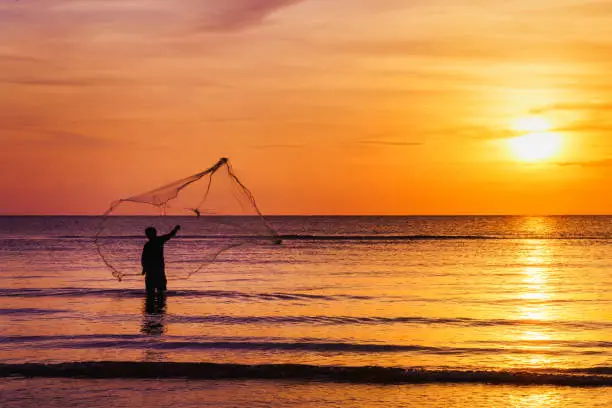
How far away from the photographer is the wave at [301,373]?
12.1 meters

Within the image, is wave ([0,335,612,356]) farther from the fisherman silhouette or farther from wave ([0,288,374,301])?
wave ([0,288,374,301])

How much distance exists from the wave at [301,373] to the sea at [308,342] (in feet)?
0.10

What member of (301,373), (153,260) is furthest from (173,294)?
(301,373)

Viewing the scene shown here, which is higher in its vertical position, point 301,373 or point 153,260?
point 153,260

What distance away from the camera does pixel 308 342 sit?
15570 millimetres

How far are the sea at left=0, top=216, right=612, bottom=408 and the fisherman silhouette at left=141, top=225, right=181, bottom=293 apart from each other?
748 mm

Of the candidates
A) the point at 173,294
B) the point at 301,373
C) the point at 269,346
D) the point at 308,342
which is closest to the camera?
the point at 301,373

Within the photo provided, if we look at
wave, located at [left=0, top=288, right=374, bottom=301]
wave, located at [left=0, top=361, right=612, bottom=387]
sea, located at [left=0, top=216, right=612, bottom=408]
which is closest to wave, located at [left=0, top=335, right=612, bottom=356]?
sea, located at [left=0, top=216, right=612, bottom=408]

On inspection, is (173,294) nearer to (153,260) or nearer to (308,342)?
(153,260)

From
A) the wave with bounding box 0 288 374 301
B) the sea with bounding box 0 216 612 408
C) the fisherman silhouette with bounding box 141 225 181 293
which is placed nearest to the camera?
the sea with bounding box 0 216 612 408

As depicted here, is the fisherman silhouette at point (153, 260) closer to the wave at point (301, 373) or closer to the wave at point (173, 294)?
the wave at point (173, 294)

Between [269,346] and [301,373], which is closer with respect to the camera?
[301,373]

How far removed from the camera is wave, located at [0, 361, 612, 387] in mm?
12070

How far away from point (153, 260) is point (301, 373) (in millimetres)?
8605
